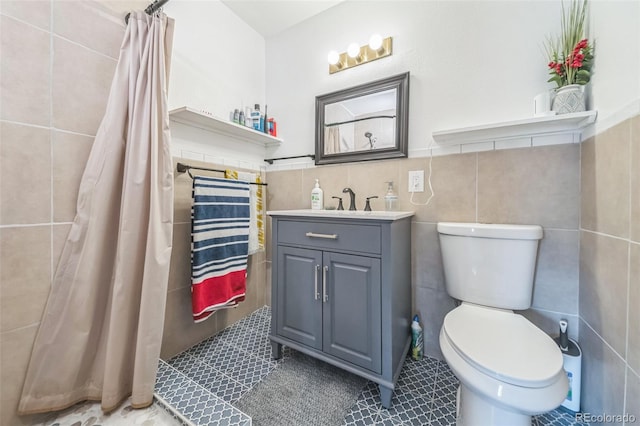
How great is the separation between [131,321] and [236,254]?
63cm

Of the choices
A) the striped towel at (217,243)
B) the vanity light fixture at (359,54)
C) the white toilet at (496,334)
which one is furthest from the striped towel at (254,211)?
the white toilet at (496,334)

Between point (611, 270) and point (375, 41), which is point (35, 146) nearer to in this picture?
point (375, 41)

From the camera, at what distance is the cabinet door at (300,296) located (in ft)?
4.15

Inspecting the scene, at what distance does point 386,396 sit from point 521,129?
1379mm

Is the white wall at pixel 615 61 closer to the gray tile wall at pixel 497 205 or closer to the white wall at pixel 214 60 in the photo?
the gray tile wall at pixel 497 205

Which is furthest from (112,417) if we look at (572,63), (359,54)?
(572,63)

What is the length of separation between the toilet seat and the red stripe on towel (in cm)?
118

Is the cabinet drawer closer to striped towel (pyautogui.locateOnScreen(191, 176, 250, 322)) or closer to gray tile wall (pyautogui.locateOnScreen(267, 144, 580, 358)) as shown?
striped towel (pyautogui.locateOnScreen(191, 176, 250, 322))

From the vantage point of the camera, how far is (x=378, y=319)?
110 centimetres

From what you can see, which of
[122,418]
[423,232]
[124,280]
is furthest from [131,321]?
[423,232]

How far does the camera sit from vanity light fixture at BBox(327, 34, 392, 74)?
1.52 m

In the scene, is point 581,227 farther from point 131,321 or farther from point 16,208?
point 16,208

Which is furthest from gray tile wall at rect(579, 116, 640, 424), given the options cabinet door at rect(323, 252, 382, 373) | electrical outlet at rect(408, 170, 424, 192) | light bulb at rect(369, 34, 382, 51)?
light bulb at rect(369, 34, 382, 51)

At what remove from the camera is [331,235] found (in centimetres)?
122
